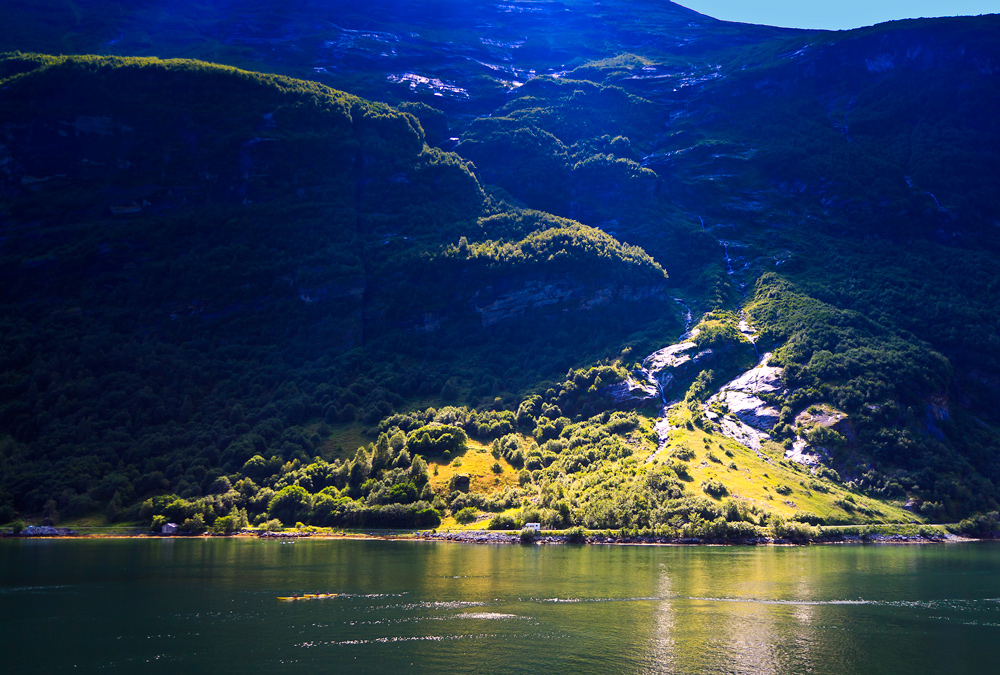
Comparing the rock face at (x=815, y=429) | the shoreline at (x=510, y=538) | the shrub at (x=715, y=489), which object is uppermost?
Answer: the rock face at (x=815, y=429)

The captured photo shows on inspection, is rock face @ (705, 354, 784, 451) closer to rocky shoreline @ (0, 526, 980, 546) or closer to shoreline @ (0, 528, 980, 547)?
rocky shoreline @ (0, 526, 980, 546)

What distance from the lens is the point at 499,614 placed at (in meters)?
67.3

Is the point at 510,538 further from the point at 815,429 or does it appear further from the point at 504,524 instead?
the point at 815,429

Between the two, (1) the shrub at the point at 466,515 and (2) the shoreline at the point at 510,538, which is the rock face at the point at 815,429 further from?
(1) the shrub at the point at 466,515

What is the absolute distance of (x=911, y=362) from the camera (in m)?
191

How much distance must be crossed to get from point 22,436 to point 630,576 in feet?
578

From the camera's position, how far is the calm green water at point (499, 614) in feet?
171

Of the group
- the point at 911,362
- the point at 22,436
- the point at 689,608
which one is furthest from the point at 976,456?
the point at 22,436

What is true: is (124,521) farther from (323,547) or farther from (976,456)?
(976,456)

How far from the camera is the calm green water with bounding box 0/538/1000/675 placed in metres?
52.1

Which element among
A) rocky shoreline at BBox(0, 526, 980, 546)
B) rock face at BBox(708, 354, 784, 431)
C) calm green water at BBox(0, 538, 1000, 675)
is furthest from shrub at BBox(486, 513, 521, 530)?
rock face at BBox(708, 354, 784, 431)

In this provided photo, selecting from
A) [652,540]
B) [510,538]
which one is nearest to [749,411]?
[652,540]

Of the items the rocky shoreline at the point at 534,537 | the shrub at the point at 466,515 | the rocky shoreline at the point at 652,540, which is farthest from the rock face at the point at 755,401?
the shrub at the point at 466,515

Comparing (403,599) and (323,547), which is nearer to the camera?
(403,599)
